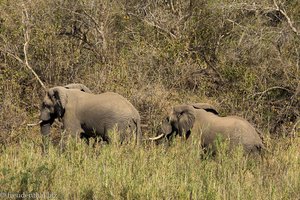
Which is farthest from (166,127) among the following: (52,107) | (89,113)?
(52,107)

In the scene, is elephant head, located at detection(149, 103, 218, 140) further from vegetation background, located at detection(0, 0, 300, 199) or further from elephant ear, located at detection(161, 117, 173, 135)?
vegetation background, located at detection(0, 0, 300, 199)

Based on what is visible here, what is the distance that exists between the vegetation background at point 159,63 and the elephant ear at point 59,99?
55 cm

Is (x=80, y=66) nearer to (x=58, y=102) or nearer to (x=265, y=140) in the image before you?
(x=58, y=102)

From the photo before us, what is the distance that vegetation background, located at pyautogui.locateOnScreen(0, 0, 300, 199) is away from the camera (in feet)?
24.0

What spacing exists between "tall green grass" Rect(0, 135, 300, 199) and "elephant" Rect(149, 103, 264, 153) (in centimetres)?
37

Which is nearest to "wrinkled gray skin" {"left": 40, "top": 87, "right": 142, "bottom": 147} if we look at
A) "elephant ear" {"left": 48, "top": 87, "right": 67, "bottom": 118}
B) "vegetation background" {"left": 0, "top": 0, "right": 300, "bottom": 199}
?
"elephant ear" {"left": 48, "top": 87, "right": 67, "bottom": 118}

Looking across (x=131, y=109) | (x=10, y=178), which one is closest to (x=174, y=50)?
(x=131, y=109)

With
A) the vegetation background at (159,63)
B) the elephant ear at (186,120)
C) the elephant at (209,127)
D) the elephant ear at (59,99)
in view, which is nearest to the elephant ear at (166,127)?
the elephant at (209,127)

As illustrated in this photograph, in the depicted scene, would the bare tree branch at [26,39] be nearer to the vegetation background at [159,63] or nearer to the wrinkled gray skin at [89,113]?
the vegetation background at [159,63]

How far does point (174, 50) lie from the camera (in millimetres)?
9953

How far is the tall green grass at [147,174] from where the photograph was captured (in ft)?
17.0

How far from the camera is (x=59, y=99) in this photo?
8.22 m

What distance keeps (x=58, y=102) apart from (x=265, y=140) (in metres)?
3.07

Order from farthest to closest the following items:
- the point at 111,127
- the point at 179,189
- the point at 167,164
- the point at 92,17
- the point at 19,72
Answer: the point at 92,17
the point at 19,72
the point at 111,127
the point at 167,164
the point at 179,189
